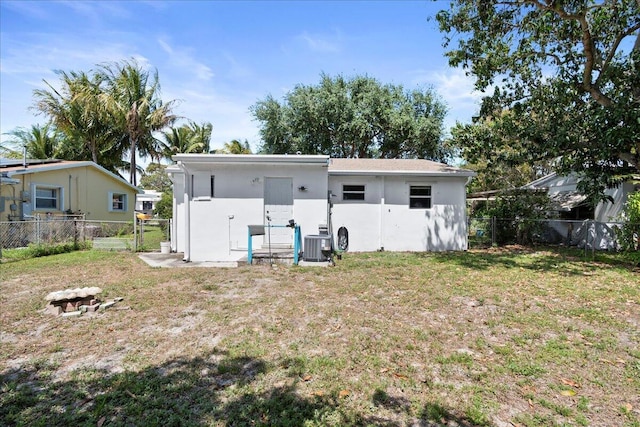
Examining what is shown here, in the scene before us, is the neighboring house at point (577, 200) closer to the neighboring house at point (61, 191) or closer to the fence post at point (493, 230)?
the fence post at point (493, 230)

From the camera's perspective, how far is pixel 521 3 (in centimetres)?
898

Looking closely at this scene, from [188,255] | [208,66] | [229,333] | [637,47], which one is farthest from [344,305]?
[637,47]

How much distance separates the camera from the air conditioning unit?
29.2ft

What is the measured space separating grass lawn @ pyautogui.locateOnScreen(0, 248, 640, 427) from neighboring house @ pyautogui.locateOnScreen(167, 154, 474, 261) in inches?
121

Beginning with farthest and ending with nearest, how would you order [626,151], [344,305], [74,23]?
1. [626,151]
2. [74,23]
3. [344,305]

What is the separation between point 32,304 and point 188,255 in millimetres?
4241

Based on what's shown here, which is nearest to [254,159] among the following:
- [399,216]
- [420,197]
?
[399,216]

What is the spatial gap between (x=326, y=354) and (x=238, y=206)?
691cm

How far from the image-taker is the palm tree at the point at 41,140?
24.3m

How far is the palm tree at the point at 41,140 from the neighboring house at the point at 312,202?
2030cm

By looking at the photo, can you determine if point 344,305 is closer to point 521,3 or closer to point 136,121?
point 521,3

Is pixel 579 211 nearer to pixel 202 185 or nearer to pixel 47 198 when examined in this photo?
pixel 202 185

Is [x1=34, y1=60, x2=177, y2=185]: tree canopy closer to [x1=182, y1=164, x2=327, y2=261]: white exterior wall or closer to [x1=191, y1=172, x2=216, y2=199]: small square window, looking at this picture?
[x1=191, y1=172, x2=216, y2=199]: small square window

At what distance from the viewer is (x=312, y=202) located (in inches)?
392
